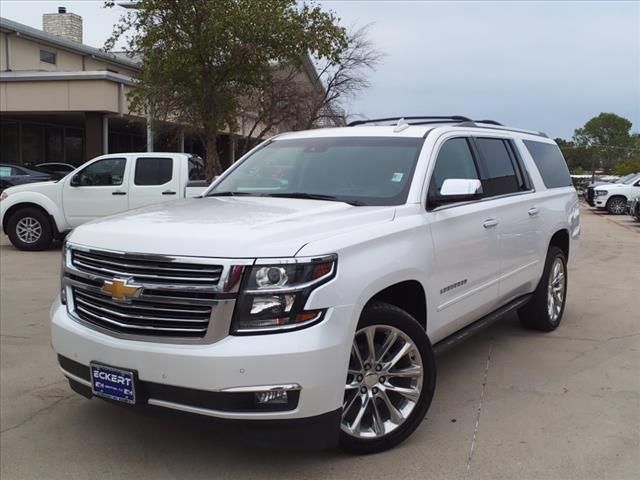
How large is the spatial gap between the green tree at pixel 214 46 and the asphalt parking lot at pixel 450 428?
34.9ft

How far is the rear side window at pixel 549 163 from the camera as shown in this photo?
6110 mm

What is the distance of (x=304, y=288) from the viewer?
120 inches

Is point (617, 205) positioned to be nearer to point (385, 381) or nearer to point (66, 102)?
point (66, 102)

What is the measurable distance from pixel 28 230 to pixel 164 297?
989cm

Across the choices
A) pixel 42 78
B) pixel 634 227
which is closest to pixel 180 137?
pixel 42 78

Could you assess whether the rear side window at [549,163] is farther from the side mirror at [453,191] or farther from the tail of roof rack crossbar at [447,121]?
the side mirror at [453,191]

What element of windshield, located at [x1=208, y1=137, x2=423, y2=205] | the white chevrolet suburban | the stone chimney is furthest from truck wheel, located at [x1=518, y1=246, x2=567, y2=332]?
the stone chimney

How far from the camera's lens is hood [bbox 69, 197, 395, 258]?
10.2 ft

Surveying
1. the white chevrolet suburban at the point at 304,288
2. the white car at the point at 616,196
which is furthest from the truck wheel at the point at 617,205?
the white chevrolet suburban at the point at 304,288

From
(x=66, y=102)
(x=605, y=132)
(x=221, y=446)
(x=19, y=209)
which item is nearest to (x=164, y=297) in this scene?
(x=221, y=446)

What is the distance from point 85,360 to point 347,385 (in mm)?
1385

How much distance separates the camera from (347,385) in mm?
3379

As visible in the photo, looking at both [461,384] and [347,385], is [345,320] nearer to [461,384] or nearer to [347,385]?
[347,385]

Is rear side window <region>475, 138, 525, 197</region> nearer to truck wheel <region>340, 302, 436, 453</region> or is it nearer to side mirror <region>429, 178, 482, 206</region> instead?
side mirror <region>429, 178, 482, 206</region>
